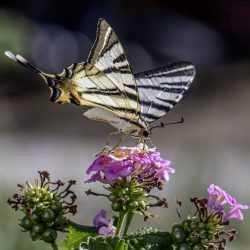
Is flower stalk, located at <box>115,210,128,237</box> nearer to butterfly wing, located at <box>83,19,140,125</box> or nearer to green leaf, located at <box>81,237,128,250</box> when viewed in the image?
green leaf, located at <box>81,237,128,250</box>

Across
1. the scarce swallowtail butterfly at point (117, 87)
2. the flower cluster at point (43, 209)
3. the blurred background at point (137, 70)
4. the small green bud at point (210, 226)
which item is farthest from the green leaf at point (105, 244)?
the blurred background at point (137, 70)

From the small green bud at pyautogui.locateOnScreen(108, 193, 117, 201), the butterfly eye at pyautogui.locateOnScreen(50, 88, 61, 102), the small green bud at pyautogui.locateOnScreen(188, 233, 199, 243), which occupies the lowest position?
the small green bud at pyautogui.locateOnScreen(188, 233, 199, 243)

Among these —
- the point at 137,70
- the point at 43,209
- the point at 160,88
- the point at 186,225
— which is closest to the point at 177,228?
the point at 186,225

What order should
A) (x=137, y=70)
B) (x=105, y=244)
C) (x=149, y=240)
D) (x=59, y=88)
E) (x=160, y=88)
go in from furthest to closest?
(x=137, y=70) < (x=160, y=88) < (x=59, y=88) < (x=149, y=240) < (x=105, y=244)

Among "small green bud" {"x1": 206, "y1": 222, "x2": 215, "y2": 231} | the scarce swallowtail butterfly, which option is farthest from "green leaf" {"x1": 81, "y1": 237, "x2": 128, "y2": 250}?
the scarce swallowtail butterfly

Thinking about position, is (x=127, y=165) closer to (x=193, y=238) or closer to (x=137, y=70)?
(x=193, y=238)

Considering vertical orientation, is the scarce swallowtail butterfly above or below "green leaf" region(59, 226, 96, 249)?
above

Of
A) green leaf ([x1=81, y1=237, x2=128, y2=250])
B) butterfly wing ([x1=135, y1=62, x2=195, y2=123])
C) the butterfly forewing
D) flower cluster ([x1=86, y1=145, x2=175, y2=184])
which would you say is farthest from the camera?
butterfly wing ([x1=135, y1=62, x2=195, y2=123])
